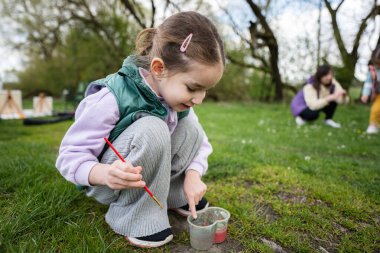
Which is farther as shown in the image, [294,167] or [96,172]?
[294,167]

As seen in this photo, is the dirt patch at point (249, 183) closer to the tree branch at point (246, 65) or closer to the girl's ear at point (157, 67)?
the girl's ear at point (157, 67)


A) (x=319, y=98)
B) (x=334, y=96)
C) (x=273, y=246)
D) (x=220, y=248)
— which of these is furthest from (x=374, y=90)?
(x=220, y=248)

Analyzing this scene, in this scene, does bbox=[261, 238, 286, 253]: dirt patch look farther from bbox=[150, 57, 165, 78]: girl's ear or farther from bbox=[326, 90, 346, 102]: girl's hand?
bbox=[326, 90, 346, 102]: girl's hand

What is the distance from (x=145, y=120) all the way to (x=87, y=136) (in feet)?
0.96

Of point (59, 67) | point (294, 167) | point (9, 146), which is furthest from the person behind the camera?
point (59, 67)

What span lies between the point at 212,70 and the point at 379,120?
15.5 ft

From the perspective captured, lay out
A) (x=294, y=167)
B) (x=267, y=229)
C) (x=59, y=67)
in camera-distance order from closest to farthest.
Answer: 1. (x=267, y=229)
2. (x=294, y=167)
3. (x=59, y=67)

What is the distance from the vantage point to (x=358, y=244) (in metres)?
1.62

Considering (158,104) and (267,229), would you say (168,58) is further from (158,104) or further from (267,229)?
(267,229)

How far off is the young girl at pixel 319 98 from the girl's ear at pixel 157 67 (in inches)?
198

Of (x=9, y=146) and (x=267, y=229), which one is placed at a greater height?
(x=267, y=229)

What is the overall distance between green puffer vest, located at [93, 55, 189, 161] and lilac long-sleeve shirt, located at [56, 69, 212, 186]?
3 cm

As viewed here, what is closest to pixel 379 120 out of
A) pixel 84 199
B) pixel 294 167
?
pixel 294 167

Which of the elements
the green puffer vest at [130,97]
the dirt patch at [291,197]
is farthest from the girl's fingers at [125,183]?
the dirt patch at [291,197]
